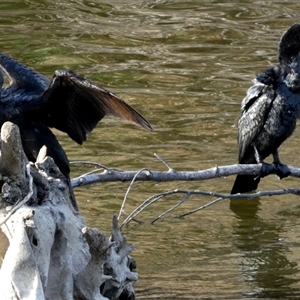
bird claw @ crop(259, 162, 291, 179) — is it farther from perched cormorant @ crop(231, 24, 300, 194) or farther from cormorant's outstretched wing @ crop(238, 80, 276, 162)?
cormorant's outstretched wing @ crop(238, 80, 276, 162)

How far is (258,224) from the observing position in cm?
802

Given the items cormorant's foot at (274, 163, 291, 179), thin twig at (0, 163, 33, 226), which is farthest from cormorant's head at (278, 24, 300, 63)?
thin twig at (0, 163, 33, 226)

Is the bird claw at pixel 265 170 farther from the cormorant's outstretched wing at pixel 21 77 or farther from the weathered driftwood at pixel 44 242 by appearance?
the weathered driftwood at pixel 44 242

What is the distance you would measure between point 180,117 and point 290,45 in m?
3.33

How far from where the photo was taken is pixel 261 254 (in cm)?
724

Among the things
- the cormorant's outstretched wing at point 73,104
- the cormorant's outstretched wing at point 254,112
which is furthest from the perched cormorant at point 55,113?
the cormorant's outstretched wing at point 254,112

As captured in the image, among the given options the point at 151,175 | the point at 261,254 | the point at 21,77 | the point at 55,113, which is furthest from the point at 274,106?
the point at 55,113

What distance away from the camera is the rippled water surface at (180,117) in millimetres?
6793

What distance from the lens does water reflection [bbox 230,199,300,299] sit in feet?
20.9

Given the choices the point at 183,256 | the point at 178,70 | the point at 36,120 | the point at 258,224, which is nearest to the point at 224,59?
the point at 178,70

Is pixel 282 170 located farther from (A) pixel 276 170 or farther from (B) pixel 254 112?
(B) pixel 254 112

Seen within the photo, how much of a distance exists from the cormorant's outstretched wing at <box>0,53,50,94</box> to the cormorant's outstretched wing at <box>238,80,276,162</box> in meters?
1.83

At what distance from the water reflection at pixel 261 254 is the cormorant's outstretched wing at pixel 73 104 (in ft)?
5.02

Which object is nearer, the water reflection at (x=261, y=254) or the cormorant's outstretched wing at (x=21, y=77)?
the cormorant's outstretched wing at (x=21, y=77)
